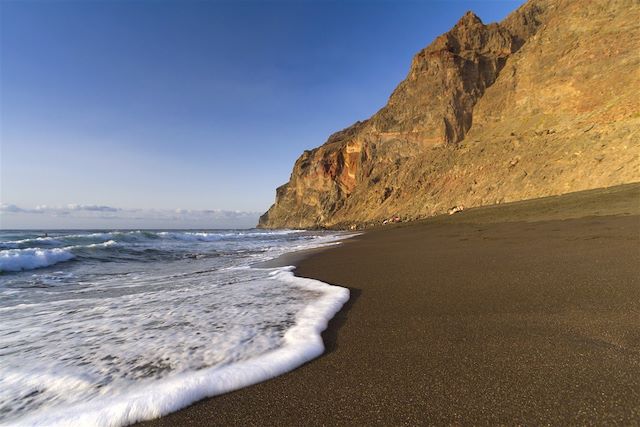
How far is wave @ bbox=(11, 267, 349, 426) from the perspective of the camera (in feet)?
5.58

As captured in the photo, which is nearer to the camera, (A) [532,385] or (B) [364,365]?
(A) [532,385]

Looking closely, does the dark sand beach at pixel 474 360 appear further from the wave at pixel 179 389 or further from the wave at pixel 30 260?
the wave at pixel 30 260

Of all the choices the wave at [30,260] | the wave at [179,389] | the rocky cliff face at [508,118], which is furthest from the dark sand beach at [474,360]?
the rocky cliff face at [508,118]

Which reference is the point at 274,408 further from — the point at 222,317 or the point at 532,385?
the point at 222,317

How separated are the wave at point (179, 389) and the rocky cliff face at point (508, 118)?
770 inches

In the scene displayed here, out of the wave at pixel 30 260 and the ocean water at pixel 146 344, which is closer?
the ocean water at pixel 146 344

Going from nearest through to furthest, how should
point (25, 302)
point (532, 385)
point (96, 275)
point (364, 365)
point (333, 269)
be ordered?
1. point (532, 385)
2. point (364, 365)
3. point (25, 302)
4. point (333, 269)
5. point (96, 275)

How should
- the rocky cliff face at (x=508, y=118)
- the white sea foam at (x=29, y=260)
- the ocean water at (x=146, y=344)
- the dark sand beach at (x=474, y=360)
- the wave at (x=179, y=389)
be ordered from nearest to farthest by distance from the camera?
the dark sand beach at (x=474, y=360)
the wave at (x=179, y=389)
the ocean water at (x=146, y=344)
the white sea foam at (x=29, y=260)
the rocky cliff face at (x=508, y=118)

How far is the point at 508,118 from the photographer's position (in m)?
29.2

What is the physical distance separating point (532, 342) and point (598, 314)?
2.93 ft

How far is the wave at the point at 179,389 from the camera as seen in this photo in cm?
170

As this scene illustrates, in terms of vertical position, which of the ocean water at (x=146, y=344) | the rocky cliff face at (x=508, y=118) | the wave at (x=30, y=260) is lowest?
the ocean water at (x=146, y=344)

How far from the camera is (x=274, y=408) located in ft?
5.55

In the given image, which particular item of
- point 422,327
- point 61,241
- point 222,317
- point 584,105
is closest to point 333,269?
point 222,317
